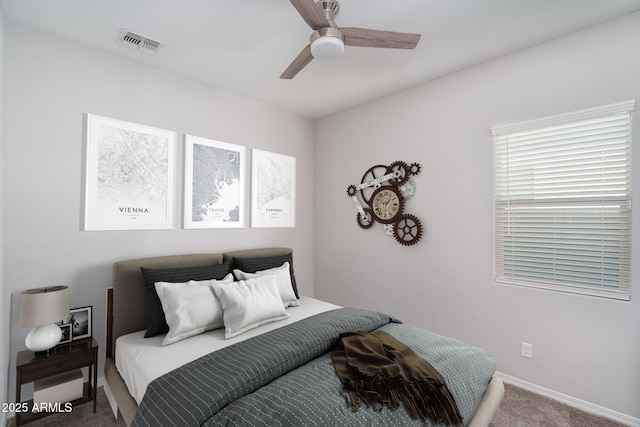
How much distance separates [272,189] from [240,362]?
2.31 m

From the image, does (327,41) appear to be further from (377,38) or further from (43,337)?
(43,337)

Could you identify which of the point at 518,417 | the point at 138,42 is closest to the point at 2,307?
the point at 138,42

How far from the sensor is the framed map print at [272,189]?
3428mm

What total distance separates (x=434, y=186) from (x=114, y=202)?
2.83 meters

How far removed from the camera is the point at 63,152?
2.25 metres

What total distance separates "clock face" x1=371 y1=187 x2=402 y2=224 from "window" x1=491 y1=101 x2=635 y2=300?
0.91m

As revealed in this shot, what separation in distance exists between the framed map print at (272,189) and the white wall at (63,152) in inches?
28.6

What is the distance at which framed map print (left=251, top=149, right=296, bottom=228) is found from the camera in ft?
11.2

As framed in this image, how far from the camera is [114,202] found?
246cm

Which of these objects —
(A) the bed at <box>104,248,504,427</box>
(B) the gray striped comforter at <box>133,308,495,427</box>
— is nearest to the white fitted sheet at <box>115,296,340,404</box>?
Result: (A) the bed at <box>104,248,504,427</box>

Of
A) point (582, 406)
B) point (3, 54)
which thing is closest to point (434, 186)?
point (582, 406)

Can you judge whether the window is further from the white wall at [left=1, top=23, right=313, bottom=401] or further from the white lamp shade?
the white lamp shade

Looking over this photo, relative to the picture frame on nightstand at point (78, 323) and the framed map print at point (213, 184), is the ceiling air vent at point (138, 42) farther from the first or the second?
the picture frame on nightstand at point (78, 323)

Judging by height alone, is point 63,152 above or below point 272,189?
above
